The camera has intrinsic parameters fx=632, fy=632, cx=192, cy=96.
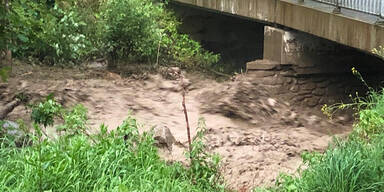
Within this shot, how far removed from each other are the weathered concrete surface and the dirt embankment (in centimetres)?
113

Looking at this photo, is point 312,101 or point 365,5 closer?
point 365,5

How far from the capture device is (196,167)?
19.0 ft

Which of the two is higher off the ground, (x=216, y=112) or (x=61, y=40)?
(x=61, y=40)

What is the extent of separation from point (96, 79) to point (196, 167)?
15.7 feet

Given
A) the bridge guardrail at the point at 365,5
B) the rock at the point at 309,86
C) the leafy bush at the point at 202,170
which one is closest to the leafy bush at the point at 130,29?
the rock at the point at 309,86

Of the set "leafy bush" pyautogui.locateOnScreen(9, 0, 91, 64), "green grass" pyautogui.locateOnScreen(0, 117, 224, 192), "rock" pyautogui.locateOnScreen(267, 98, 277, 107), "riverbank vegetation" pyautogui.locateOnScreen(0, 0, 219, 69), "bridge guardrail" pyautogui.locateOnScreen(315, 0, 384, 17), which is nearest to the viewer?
"green grass" pyautogui.locateOnScreen(0, 117, 224, 192)

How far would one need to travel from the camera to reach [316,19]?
8.94 meters

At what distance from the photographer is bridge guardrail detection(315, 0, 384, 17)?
774 centimetres

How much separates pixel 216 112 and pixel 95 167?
3.89 metres

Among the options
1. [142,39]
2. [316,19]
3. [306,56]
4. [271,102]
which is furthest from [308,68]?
[142,39]

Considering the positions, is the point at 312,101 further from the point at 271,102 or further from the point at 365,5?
the point at 365,5

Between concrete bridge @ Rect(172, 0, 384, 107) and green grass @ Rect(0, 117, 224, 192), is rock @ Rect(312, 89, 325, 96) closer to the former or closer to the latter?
concrete bridge @ Rect(172, 0, 384, 107)

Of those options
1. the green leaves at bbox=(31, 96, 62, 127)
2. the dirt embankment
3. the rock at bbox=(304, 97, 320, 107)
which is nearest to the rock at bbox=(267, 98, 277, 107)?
the dirt embankment

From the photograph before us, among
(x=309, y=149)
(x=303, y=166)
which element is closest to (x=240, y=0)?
(x=309, y=149)
